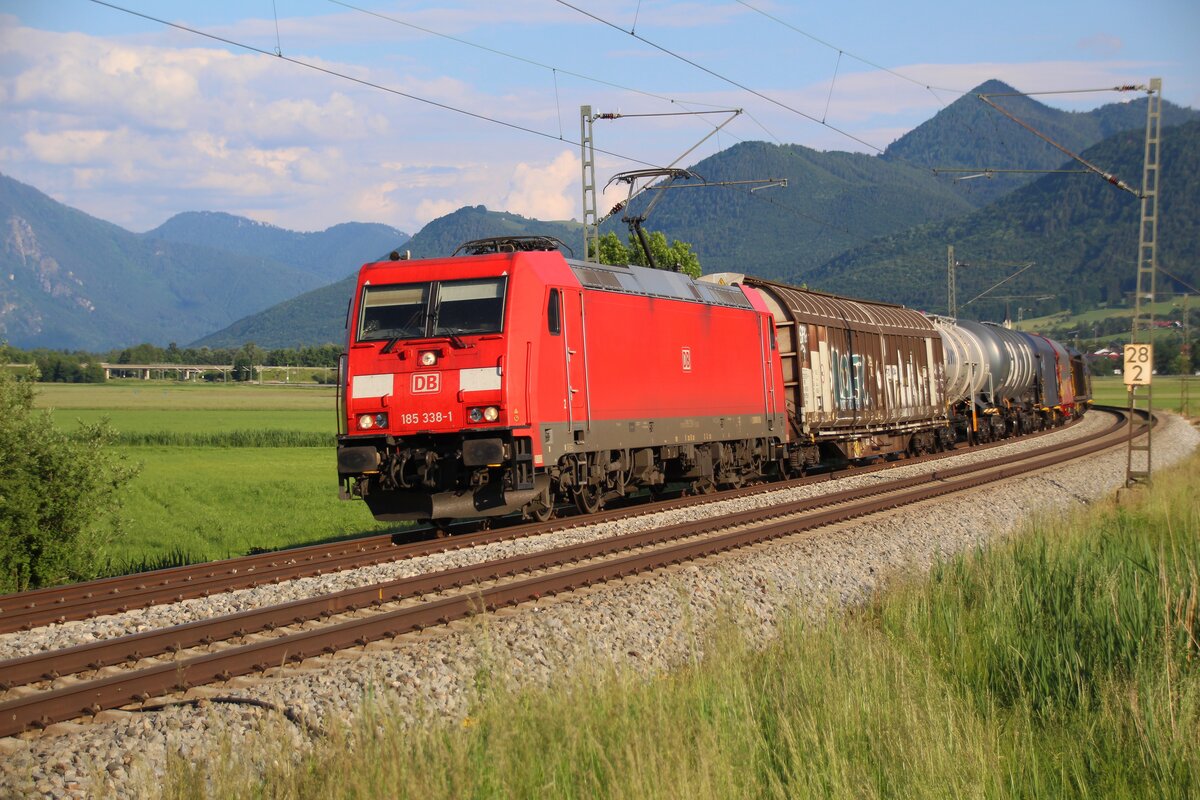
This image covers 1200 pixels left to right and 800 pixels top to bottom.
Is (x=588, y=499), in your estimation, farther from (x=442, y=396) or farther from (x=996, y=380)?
(x=996, y=380)

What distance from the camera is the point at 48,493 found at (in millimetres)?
Answer: 18875

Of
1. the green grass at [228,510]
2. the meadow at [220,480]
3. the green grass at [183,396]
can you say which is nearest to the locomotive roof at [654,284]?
the meadow at [220,480]

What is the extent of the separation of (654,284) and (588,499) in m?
3.94

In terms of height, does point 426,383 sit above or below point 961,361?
below

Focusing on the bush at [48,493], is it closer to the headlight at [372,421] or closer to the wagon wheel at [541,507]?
the headlight at [372,421]

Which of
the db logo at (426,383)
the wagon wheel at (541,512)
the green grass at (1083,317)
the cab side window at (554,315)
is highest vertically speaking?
the green grass at (1083,317)

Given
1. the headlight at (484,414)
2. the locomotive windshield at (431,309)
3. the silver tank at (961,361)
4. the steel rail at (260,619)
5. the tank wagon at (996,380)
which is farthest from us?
the tank wagon at (996,380)

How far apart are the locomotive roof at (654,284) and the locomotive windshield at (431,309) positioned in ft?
5.71

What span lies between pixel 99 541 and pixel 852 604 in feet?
44.6

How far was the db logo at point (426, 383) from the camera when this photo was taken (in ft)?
50.4

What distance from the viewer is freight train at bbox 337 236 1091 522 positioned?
1528cm

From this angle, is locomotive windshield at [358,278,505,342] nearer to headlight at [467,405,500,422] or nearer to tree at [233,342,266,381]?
headlight at [467,405,500,422]

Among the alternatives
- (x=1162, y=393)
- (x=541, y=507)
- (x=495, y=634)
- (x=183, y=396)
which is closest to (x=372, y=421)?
(x=541, y=507)

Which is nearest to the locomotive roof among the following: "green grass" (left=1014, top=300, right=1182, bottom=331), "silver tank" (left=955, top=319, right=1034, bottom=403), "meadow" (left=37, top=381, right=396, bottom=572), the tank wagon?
"meadow" (left=37, top=381, right=396, bottom=572)
